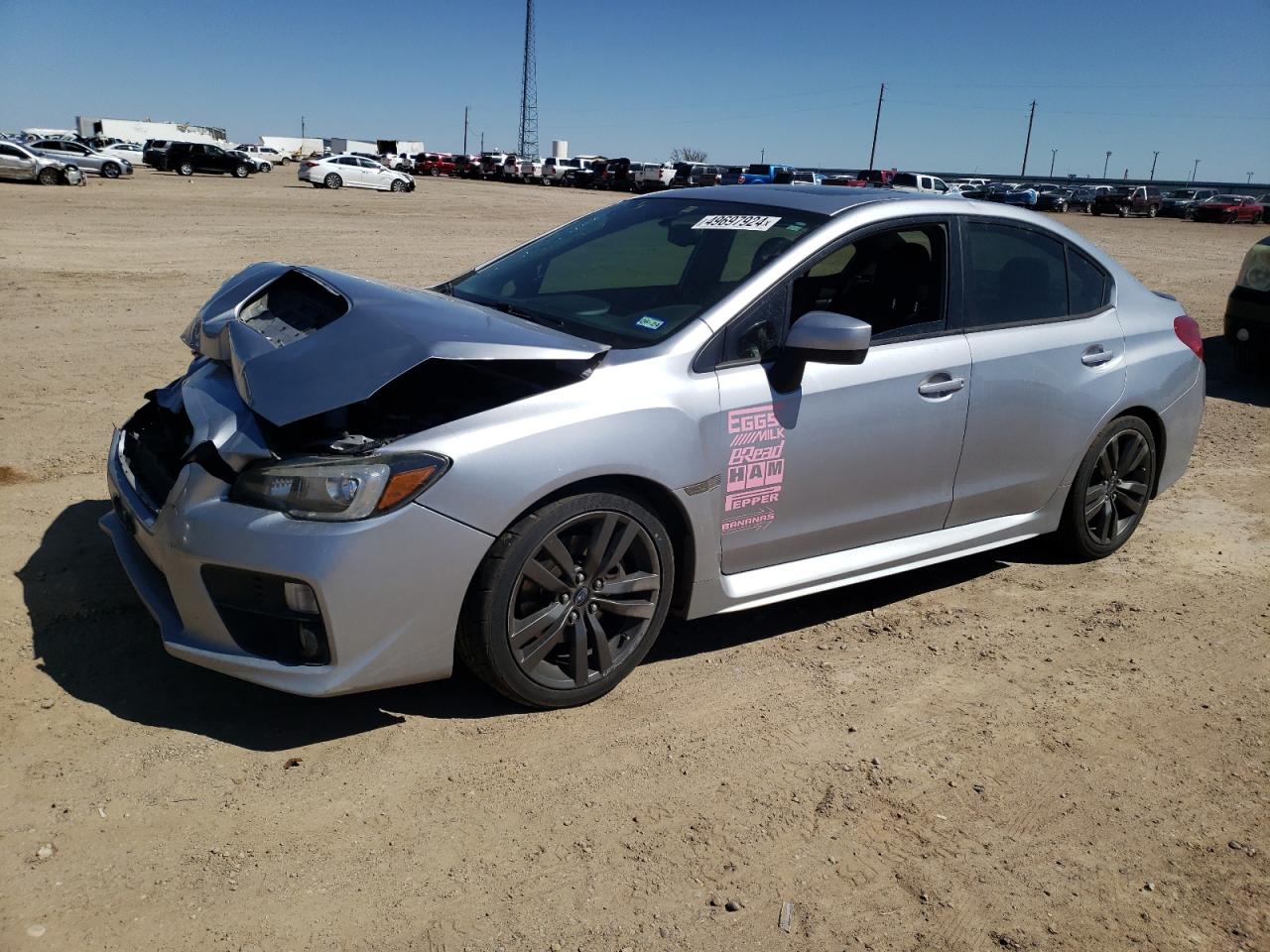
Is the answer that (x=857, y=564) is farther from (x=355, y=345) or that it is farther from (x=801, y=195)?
(x=355, y=345)

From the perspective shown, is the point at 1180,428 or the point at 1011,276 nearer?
the point at 1011,276

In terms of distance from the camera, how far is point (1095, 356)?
4832 millimetres

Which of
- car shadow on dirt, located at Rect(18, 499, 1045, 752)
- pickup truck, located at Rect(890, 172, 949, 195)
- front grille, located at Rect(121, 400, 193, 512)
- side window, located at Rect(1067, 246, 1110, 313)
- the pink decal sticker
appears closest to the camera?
car shadow on dirt, located at Rect(18, 499, 1045, 752)

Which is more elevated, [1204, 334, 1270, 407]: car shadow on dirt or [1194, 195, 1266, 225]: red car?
[1194, 195, 1266, 225]: red car

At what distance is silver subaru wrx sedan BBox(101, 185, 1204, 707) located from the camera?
3133 mm

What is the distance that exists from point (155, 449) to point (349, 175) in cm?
4261

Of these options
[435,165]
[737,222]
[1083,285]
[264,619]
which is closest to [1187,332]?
[1083,285]

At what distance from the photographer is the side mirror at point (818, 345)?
11.9ft

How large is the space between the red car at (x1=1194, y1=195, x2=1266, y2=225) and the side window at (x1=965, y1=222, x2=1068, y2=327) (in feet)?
169

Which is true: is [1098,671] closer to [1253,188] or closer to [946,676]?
[946,676]

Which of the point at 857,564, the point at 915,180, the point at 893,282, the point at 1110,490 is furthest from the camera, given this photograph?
the point at 915,180

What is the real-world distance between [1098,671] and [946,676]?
65cm

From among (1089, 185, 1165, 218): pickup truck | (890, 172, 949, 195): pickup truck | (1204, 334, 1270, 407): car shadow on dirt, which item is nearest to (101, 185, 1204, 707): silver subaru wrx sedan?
(1204, 334, 1270, 407): car shadow on dirt

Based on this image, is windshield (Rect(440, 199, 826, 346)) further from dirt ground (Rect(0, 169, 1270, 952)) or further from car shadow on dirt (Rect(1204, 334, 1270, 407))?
car shadow on dirt (Rect(1204, 334, 1270, 407))
